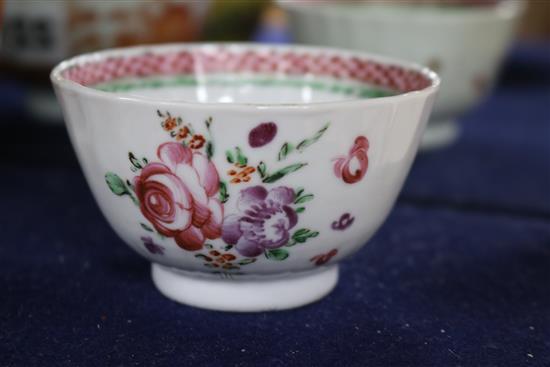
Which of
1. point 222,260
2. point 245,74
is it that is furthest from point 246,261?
point 245,74

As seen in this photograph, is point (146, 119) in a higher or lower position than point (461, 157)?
higher

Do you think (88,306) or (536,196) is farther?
(536,196)

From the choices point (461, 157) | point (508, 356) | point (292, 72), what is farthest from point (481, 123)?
point (508, 356)

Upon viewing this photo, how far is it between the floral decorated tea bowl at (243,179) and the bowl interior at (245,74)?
0.17 feet

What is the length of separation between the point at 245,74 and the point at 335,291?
156 mm

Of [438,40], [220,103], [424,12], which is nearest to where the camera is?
[220,103]

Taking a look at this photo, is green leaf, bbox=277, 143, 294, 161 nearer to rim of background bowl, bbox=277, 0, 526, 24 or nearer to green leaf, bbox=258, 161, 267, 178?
green leaf, bbox=258, 161, 267, 178

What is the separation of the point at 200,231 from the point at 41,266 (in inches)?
4.9

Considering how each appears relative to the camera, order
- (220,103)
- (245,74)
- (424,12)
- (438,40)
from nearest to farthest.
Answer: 1. (220,103)
2. (245,74)
3. (438,40)
4. (424,12)

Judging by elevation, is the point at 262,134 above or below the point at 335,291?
above

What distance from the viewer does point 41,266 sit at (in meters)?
0.47

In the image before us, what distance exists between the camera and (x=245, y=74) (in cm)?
53

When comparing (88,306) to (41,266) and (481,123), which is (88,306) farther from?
(481,123)

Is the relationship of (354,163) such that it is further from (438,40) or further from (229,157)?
(438,40)
